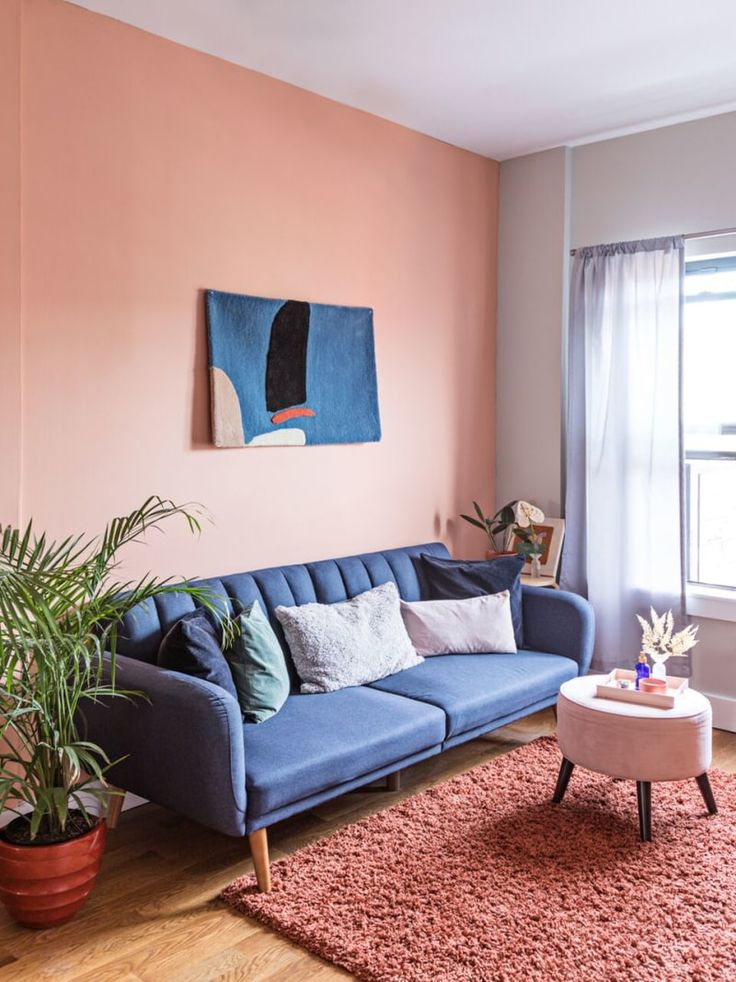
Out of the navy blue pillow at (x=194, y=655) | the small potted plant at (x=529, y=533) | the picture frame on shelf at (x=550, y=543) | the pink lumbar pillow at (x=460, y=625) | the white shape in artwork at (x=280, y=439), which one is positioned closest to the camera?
the navy blue pillow at (x=194, y=655)

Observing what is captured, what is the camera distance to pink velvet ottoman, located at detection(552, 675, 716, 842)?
3018mm

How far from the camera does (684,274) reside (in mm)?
4281

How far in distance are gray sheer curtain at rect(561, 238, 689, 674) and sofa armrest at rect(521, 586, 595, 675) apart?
46 cm

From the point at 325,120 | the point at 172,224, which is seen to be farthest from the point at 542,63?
the point at 172,224

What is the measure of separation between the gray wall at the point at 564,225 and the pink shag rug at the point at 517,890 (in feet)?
4.55

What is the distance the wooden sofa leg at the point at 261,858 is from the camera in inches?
106

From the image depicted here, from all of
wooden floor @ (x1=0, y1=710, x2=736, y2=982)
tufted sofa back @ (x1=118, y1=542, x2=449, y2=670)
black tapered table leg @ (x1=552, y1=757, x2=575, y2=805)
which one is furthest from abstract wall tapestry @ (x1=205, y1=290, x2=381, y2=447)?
black tapered table leg @ (x1=552, y1=757, x2=575, y2=805)

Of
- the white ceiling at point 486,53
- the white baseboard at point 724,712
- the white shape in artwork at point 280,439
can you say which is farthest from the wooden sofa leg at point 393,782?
the white ceiling at point 486,53

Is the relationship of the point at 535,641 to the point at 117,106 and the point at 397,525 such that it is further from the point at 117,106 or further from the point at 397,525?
the point at 117,106

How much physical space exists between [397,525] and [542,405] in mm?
1030

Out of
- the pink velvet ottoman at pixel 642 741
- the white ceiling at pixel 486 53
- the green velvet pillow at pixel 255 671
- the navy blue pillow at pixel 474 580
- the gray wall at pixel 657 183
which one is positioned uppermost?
the white ceiling at pixel 486 53

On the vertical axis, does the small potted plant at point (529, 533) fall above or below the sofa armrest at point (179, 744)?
above

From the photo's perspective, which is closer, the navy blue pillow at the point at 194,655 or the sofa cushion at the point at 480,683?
the navy blue pillow at the point at 194,655

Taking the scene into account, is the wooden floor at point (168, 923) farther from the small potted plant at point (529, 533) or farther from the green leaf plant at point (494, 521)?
the green leaf plant at point (494, 521)
